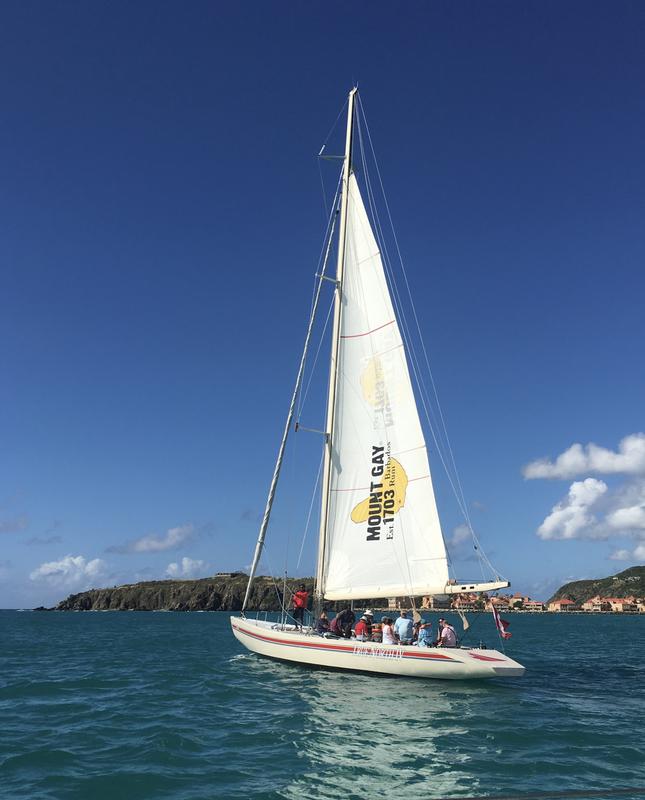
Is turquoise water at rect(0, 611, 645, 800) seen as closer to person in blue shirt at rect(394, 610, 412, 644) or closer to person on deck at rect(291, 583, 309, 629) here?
person in blue shirt at rect(394, 610, 412, 644)

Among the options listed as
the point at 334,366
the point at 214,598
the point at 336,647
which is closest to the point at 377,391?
the point at 334,366

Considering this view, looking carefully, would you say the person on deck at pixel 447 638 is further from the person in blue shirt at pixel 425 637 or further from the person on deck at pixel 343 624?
the person on deck at pixel 343 624

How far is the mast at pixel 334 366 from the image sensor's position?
1014 inches

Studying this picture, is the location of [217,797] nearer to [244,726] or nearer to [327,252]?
[244,726]

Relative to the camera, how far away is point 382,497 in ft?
82.0

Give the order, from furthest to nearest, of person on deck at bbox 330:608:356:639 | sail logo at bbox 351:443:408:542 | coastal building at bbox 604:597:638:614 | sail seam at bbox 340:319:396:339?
coastal building at bbox 604:597:638:614
sail seam at bbox 340:319:396:339
sail logo at bbox 351:443:408:542
person on deck at bbox 330:608:356:639

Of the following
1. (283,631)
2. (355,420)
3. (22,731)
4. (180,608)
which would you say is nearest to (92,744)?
(22,731)

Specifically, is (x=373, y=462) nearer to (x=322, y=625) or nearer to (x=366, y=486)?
(x=366, y=486)

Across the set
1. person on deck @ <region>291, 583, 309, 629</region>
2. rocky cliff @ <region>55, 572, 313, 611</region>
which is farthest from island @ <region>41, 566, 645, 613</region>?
person on deck @ <region>291, 583, 309, 629</region>

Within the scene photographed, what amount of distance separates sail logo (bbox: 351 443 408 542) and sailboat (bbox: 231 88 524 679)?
40 millimetres

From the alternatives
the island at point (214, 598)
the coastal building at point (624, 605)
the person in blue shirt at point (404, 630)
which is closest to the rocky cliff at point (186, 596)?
the island at point (214, 598)

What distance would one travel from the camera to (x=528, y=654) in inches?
1468

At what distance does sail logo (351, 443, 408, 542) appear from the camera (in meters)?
24.6

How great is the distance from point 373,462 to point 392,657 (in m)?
7.46
